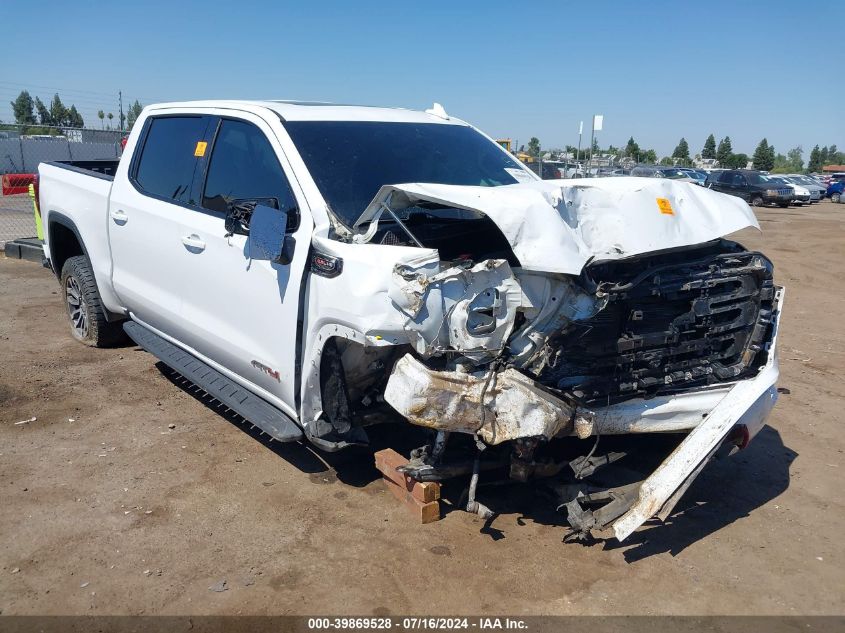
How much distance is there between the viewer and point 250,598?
3.08 metres

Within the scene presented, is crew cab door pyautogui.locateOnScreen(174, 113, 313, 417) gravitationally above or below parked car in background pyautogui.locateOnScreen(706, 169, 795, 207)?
above

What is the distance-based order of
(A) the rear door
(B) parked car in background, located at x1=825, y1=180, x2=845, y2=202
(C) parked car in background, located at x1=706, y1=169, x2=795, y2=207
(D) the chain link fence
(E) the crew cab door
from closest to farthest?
(E) the crew cab door, (A) the rear door, (D) the chain link fence, (C) parked car in background, located at x1=706, y1=169, x2=795, y2=207, (B) parked car in background, located at x1=825, y1=180, x2=845, y2=202

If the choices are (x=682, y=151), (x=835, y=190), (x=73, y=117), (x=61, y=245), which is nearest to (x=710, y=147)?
(x=682, y=151)

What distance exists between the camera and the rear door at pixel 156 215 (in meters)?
4.54

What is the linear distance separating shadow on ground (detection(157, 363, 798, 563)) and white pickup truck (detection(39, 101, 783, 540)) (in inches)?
6.0

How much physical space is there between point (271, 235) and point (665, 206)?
76.1 inches

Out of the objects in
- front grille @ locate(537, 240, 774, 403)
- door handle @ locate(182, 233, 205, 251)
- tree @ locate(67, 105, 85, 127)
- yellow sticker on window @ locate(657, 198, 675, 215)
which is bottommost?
front grille @ locate(537, 240, 774, 403)

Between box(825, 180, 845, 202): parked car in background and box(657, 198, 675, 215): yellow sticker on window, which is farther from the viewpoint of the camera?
box(825, 180, 845, 202): parked car in background

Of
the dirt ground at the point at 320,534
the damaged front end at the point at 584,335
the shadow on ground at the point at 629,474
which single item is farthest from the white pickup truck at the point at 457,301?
the dirt ground at the point at 320,534

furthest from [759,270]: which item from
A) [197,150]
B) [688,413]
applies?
[197,150]

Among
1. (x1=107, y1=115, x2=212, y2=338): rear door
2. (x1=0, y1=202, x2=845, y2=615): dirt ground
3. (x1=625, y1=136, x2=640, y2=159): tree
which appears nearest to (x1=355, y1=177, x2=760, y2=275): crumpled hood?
(x1=0, y1=202, x2=845, y2=615): dirt ground

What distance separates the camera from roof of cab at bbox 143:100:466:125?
4.21m

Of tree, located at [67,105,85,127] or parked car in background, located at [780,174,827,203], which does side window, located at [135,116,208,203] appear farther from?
tree, located at [67,105,85,127]

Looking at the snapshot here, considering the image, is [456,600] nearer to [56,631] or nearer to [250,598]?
[250,598]
